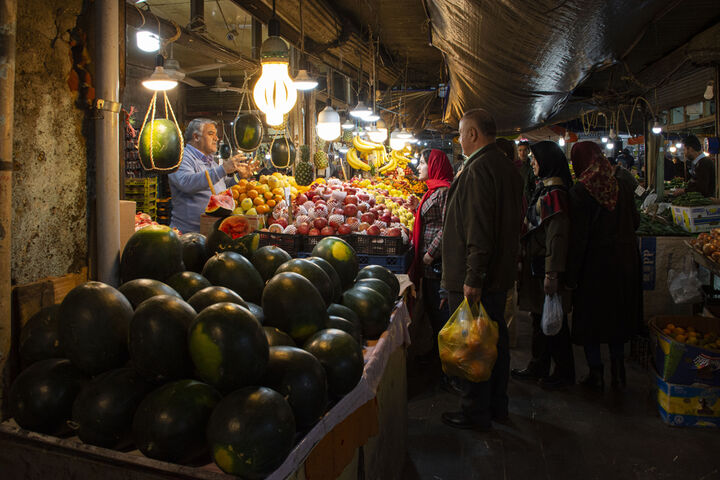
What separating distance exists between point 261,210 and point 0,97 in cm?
356

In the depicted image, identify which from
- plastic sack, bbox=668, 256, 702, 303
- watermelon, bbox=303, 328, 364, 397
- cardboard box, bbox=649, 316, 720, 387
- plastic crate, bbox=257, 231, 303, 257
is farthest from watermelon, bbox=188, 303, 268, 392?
plastic sack, bbox=668, 256, 702, 303

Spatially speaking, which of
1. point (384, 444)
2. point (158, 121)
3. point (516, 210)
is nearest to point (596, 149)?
point (516, 210)

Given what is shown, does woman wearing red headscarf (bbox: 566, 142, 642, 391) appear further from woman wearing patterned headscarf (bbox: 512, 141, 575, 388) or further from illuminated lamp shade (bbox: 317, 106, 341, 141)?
illuminated lamp shade (bbox: 317, 106, 341, 141)

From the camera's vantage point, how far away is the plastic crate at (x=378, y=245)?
4.27 metres

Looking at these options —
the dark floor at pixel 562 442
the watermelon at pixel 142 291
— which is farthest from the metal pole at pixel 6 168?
the dark floor at pixel 562 442

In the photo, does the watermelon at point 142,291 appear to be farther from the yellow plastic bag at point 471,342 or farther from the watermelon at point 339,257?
the yellow plastic bag at point 471,342

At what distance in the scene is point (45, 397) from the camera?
134 cm

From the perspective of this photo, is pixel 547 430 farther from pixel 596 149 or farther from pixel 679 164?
pixel 679 164

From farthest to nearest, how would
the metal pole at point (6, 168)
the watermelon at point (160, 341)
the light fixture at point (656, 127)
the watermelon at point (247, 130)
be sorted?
1. the light fixture at point (656, 127)
2. the watermelon at point (247, 130)
3. the metal pole at point (6, 168)
4. the watermelon at point (160, 341)

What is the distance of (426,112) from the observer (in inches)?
561

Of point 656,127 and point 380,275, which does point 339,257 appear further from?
point 656,127

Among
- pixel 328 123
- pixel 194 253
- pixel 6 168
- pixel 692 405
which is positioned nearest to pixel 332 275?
pixel 194 253

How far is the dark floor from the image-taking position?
2.99 metres

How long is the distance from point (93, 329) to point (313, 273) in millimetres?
813
